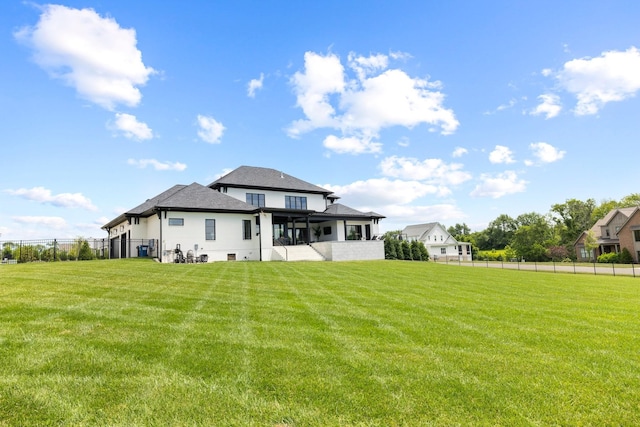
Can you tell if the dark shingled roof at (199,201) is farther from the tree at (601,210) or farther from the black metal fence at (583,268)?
the tree at (601,210)

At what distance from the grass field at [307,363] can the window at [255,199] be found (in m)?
23.3

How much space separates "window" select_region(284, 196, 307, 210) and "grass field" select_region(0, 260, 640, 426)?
25.4m

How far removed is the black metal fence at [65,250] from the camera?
71.5 feet

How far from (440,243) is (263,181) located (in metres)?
40.3

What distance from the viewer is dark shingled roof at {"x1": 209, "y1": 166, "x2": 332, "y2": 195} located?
99.2 feet

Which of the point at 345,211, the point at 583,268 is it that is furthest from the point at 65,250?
the point at 583,268

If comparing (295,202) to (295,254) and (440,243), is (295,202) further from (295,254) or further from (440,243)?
(440,243)

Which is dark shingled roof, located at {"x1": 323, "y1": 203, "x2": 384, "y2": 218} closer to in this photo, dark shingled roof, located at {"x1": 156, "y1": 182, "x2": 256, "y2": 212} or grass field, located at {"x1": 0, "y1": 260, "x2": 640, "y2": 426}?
dark shingled roof, located at {"x1": 156, "y1": 182, "x2": 256, "y2": 212}

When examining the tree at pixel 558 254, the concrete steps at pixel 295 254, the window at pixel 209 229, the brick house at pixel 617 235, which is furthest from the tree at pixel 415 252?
the tree at pixel 558 254

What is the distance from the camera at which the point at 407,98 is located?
16.4 meters

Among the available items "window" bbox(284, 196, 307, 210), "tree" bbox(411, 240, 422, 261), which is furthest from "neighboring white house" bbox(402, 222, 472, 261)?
"window" bbox(284, 196, 307, 210)

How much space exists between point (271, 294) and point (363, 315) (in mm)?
3031

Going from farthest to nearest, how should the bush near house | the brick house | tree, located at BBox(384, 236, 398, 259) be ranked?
the bush near house
the brick house
tree, located at BBox(384, 236, 398, 259)

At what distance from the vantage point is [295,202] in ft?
109
